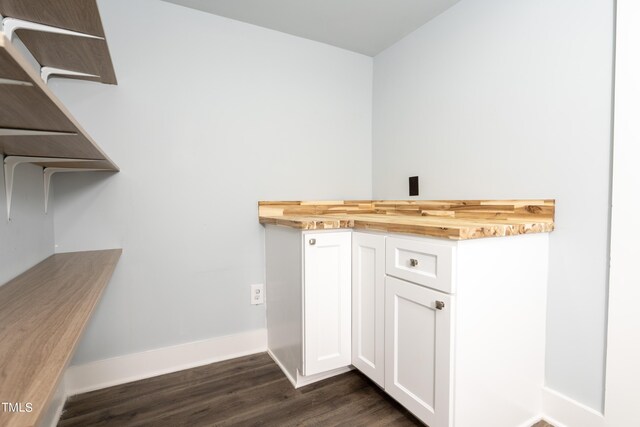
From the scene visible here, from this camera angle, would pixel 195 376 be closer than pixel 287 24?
Yes

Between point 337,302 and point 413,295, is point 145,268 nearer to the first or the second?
point 337,302

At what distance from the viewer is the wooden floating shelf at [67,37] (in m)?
0.92

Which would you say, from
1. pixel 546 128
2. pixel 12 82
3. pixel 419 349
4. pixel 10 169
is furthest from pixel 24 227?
pixel 546 128

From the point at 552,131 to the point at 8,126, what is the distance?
1759 millimetres

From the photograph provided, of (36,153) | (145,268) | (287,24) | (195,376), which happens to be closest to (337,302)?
(195,376)

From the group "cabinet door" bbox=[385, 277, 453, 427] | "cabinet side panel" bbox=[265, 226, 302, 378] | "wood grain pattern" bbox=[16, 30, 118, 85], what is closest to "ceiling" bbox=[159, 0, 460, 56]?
"wood grain pattern" bbox=[16, 30, 118, 85]

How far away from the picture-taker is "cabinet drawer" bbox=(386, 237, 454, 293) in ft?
3.48

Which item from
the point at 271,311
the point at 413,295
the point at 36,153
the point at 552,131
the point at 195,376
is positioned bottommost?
the point at 195,376

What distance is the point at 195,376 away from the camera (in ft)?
5.41

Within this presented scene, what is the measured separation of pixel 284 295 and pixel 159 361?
29.6 inches

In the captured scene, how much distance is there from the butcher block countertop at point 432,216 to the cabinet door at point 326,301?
0.10 metres

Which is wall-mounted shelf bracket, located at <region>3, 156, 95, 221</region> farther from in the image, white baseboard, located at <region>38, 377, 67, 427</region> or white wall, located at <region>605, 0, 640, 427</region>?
white wall, located at <region>605, 0, 640, 427</region>

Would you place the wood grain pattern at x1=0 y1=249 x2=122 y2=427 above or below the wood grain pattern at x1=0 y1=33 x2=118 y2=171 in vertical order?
below

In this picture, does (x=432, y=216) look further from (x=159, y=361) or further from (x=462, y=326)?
(x=159, y=361)
